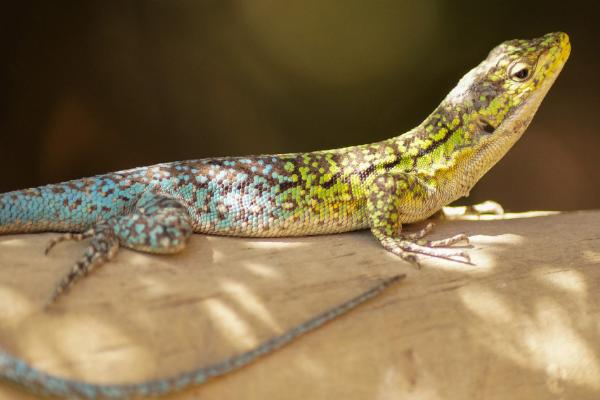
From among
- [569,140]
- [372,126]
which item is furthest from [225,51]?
[569,140]

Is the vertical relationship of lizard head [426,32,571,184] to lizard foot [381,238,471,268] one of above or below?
above

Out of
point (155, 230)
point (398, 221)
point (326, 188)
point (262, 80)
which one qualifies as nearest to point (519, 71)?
point (398, 221)

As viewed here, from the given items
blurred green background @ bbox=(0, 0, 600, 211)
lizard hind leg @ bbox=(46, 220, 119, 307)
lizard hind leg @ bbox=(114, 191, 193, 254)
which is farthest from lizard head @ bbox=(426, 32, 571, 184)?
blurred green background @ bbox=(0, 0, 600, 211)

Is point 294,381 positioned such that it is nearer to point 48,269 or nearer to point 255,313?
point 255,313

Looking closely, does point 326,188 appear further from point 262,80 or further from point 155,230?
point 262,80

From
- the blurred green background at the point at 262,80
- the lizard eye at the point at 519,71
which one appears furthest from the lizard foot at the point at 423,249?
the blurred green background at the point at 262,80

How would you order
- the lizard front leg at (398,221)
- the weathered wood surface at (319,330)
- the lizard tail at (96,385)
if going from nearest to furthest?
the lizard tail at (96,385), the weathered wood surface at (319,330), the lizard front leg at (398,221)

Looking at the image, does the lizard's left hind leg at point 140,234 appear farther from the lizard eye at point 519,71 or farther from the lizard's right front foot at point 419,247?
the lizard eye at point 519,71

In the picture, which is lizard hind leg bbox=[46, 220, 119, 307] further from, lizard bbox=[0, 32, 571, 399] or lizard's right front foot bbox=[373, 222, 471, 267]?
lizard's right front foot bbox=[373, 222, 471, 267]
